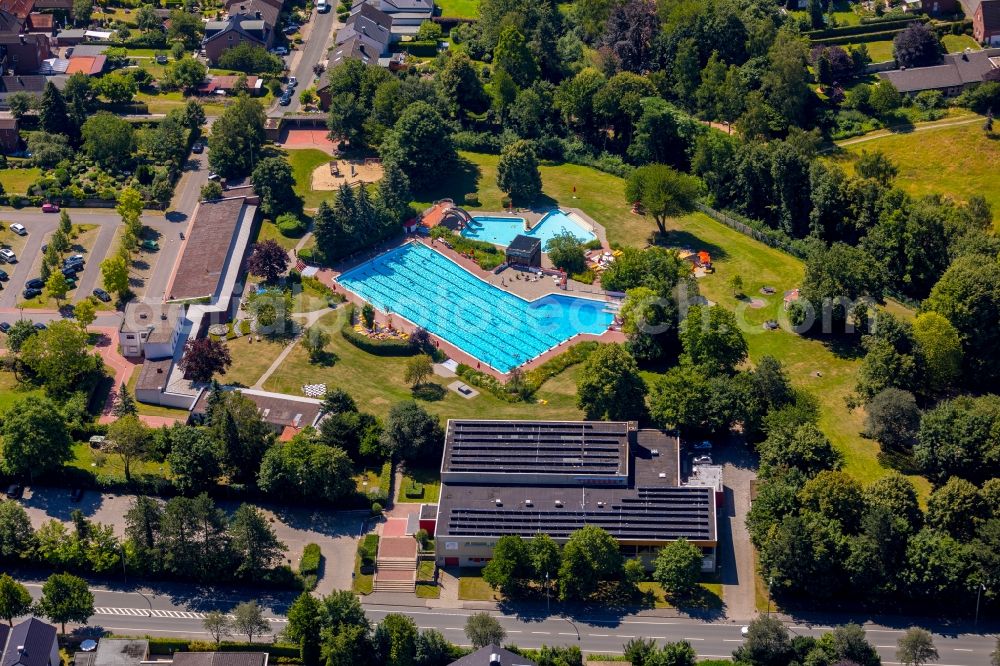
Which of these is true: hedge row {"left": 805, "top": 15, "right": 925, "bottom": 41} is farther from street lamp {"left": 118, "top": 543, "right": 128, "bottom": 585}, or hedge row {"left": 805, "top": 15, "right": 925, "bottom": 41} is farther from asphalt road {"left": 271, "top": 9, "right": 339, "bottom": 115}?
street lamp {"left": 118, "top": 543, "right": 128, "bottom": 585}

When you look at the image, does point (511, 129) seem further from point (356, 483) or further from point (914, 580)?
point (914, 580)

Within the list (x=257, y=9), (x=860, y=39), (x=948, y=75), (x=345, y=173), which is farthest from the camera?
(x=257, y=9)

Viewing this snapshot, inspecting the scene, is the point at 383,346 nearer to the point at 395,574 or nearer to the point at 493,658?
the point at 395,574

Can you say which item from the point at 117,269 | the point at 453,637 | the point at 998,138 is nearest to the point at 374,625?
the point at 453,637

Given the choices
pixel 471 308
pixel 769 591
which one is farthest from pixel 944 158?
pixel 769 591

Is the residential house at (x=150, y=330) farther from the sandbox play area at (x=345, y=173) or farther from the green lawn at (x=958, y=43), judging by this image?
the green lawn at (x=958, y=43)

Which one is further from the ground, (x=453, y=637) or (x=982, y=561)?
(x=982, y=561)

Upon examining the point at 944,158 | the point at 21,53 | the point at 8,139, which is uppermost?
the point at 944,158
